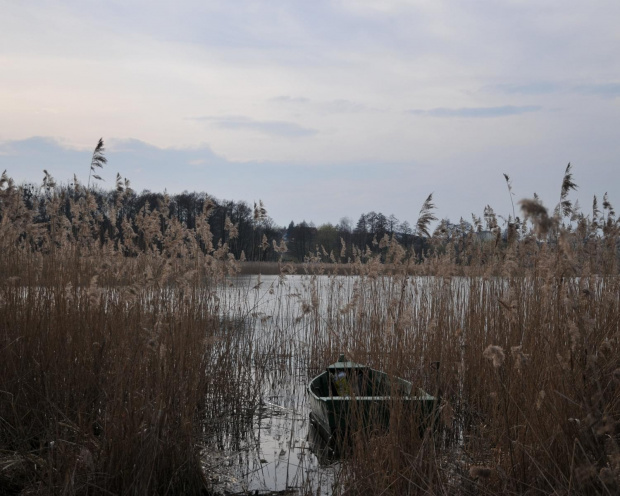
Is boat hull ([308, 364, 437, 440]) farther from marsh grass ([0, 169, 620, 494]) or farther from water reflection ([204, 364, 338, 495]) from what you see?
water reflection ([204, 364, 338, 495])

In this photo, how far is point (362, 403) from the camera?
148 inches

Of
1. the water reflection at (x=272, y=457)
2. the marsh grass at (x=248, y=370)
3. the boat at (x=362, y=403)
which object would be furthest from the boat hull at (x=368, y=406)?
the water reflection at (x=272, y=457)

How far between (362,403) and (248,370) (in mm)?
2520

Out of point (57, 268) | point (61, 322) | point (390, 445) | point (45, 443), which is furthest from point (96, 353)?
point (390, 445)

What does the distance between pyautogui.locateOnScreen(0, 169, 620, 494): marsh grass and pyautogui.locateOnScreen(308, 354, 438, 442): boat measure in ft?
0.39

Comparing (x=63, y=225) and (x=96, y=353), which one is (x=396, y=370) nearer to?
(x=96, y=353)

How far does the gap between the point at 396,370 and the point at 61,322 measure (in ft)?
8.62

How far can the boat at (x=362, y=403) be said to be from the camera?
359 cm

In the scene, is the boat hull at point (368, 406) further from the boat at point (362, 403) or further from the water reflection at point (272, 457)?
the water reflection at point (272, 457)

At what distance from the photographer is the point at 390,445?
327cm

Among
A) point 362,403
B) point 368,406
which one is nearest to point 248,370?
point 368,406

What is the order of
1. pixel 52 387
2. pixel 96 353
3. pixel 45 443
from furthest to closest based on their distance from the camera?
pixel 96 353, pixel 52 387, pixel 45 443

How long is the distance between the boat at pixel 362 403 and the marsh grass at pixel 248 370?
4.7 inches

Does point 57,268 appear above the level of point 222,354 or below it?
above
